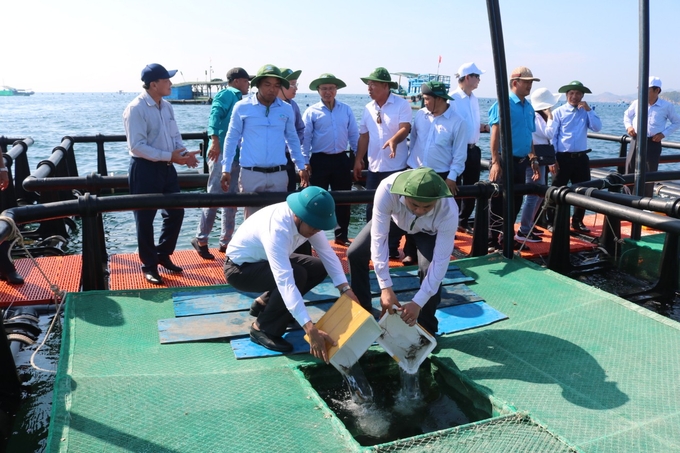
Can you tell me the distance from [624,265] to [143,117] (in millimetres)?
5015

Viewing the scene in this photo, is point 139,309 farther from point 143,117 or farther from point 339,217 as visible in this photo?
point 339,217

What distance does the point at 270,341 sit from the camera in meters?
3.97

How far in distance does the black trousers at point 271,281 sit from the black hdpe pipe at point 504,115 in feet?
7.63

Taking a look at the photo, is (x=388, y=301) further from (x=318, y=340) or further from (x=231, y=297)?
(x=231, y=297)

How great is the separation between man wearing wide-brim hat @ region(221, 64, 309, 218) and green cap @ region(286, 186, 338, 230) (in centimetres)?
194

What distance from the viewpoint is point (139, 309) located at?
448 cm

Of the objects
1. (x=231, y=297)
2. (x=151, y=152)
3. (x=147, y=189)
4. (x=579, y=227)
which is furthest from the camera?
(x=579, y=227)

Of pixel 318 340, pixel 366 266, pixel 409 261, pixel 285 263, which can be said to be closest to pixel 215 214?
pixel 409 261

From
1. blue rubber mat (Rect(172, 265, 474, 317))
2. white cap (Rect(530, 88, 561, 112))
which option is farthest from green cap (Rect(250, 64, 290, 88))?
white cap (Rect(530, 88, 561, 112))

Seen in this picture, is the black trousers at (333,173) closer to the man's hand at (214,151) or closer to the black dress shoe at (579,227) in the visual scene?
the man's hand at (214,151)

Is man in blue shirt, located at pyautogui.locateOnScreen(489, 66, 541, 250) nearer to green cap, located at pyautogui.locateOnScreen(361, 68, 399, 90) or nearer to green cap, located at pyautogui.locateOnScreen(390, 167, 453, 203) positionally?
green cap, located at pyautogui.locateOnScreen(361, 68, 399, 90)

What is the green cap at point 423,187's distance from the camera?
351 cm

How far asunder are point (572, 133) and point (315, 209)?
4.75 meters

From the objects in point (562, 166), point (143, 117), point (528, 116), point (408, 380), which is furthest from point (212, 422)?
point (562, 166)
